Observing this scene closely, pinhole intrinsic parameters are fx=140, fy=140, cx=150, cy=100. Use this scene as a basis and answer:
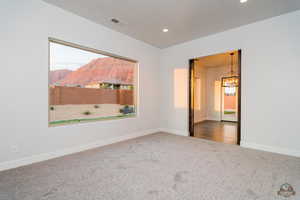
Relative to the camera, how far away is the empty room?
6.10 feet

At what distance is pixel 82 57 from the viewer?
10.5 ft

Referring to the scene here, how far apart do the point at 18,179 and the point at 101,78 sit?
2.39 meters

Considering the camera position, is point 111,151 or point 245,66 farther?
point 245,66

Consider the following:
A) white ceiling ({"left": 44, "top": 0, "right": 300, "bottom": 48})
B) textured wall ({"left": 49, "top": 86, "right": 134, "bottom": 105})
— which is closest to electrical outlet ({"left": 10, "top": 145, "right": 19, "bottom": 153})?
textured wall ({"left": 49, "top": 86, "right": 134, "bottom": 105})

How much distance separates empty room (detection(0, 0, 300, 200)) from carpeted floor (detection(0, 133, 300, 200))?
0.06 ft

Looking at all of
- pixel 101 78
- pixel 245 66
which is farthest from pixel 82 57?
pixel 245 66

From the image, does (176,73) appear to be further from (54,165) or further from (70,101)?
(54,165)

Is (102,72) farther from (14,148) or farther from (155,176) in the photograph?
(155,176)

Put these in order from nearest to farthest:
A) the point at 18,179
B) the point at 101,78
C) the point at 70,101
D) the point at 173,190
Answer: the point at 173,190 → the point at 18,179 → the point at 70,101 → the point at 101,78

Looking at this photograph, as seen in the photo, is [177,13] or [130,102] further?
[130,102]

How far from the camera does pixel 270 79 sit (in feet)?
9.89

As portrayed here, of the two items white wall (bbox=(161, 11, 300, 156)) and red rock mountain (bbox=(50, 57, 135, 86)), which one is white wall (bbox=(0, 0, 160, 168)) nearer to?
red rock mountain (bbox=(50, 57, 135, 86))

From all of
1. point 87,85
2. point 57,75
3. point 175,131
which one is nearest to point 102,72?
point 87,85

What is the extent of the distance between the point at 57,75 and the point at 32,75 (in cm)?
44
